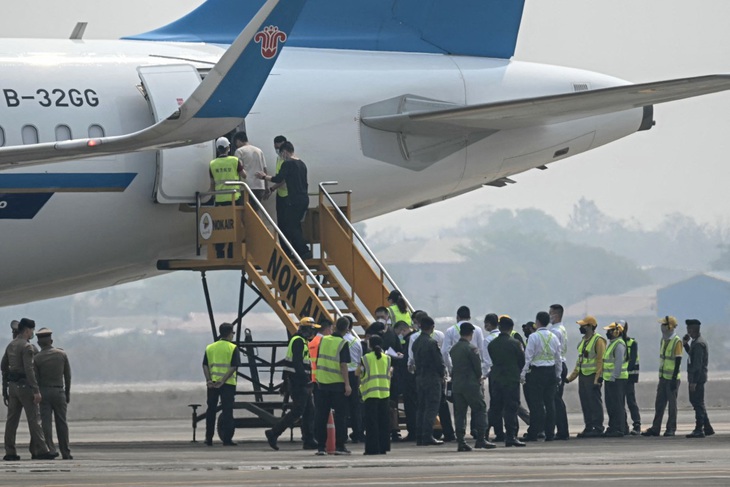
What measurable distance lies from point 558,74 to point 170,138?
11.7m

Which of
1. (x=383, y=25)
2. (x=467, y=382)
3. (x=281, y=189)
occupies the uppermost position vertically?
(x=383, y=25)

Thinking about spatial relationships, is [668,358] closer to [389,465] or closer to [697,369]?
[697,369]

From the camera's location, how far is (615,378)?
2412 centimetres

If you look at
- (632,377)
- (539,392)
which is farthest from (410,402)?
(632,377)

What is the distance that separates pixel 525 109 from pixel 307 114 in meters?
3.30

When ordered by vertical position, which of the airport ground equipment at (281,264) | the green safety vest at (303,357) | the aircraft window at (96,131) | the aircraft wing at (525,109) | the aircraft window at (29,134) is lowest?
the green safety vest at (303,357)

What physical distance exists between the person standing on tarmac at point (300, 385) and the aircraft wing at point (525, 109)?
4801 mm

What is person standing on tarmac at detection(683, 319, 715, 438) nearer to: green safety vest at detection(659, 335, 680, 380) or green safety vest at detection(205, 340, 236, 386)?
green safety vest at detection(659, 335, 680, 380)

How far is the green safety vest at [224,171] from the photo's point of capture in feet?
75.7

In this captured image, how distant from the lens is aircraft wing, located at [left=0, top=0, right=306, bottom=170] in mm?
16391

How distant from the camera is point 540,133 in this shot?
86.5 ft

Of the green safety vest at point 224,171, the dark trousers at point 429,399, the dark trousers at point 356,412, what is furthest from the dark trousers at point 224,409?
the green safety vest at point 224,171

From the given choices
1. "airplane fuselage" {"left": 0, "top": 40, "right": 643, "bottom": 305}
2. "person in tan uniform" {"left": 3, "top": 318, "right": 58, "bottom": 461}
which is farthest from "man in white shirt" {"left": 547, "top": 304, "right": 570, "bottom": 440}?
"person in tan uniform" {"left": 3, "top": 318, "right": 58, "bottom": 461}

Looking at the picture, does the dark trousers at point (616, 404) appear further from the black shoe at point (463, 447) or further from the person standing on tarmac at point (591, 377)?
the black shoe at point (463, 447)
